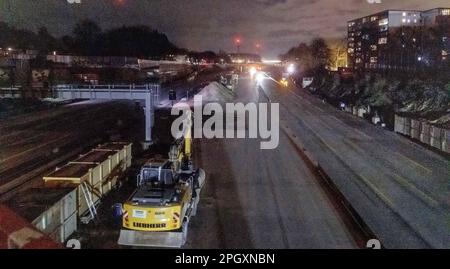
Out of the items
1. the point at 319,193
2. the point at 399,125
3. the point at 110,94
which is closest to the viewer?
the point at 319,193

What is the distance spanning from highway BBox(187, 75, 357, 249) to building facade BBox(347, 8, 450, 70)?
70724 millimetres

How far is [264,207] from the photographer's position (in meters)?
22.8

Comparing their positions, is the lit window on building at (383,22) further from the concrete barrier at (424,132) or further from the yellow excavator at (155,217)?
the yellow excavator at (155,217)

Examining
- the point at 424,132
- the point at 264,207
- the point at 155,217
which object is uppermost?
the point at 155,217

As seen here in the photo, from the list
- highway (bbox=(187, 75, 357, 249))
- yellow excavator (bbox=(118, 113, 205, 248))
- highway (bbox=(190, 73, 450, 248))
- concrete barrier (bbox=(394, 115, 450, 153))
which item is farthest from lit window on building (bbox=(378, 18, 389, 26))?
yellow excavator (bbox=(118, 113, 205, 248))

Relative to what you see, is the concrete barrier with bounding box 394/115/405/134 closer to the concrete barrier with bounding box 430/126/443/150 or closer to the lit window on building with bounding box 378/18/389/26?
the concrete barrier with bounding box 430/126/443/150

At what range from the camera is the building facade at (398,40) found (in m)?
98.0

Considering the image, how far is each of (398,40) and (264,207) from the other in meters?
102

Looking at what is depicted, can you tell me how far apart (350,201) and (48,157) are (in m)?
23.3

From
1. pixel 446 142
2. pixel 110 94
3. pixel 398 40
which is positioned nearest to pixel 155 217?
pixel 110 94

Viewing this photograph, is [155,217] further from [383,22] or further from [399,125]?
[383,22]

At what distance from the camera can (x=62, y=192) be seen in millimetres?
19109

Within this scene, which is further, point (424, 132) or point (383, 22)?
point (383, 22)
